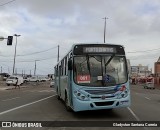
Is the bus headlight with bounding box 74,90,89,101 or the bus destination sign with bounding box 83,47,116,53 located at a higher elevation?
the bus destination sign with bounding box 83,47,116,53

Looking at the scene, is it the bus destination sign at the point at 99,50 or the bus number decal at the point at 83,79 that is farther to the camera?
the bus destination sign at the point at 99,50

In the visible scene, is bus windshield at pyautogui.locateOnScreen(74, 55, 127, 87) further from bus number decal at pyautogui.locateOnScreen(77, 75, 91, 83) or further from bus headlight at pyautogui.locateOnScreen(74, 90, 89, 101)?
bus headlight at pyautogui.locateOnScreen(74, 90, 89, 101)

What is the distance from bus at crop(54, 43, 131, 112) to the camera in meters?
15.0

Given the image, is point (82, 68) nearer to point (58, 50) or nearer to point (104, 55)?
point (104, 55)

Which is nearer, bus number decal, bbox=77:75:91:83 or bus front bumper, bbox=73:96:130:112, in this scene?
bus front bumper, bbox=73:96:130:112

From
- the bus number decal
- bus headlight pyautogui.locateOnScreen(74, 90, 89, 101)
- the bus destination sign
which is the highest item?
the bus destination sign

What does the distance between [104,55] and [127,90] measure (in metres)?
1.81

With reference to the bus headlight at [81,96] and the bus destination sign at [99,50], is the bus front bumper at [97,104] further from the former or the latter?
the bus destination sign at [99,50]

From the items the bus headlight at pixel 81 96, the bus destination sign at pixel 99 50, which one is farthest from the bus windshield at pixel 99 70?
the bus headlight at pixel 81 96

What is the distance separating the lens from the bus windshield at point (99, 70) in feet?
49.9

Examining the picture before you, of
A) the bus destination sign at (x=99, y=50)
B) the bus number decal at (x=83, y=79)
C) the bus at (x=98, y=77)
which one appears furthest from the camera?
the bus destination sign at (x=99, y=50)

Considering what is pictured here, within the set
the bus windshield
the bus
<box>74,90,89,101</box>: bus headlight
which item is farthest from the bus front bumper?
the bus windshield

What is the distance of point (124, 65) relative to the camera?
15.8 m

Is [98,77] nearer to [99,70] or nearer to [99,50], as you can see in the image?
[99,70]
